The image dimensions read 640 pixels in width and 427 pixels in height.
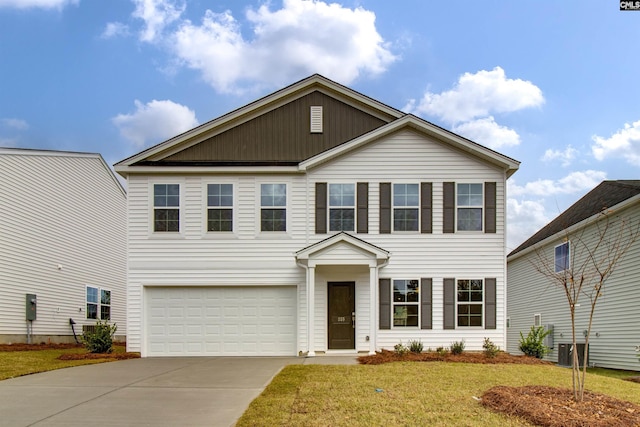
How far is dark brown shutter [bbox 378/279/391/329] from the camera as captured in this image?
16.9 m

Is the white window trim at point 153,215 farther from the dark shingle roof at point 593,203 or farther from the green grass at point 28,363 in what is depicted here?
the dark shingle roof at point 593,203

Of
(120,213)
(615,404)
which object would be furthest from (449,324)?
(120,213)

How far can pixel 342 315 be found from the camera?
56.1 feet

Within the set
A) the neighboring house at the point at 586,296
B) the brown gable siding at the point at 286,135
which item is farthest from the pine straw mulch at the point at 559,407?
the brown gable siding at the point at 286,135

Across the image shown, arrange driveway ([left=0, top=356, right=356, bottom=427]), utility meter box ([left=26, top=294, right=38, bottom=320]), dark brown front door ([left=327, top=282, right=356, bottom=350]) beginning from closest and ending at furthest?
driveway ([left=0, top=356, right=356, bottom=427]) < dark brown front door ([left=327, top=282, right=356, bottom=350]) < utility meter box ([left=26, top=294, right=38, bottom=320])

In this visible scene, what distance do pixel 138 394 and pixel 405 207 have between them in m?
9.96

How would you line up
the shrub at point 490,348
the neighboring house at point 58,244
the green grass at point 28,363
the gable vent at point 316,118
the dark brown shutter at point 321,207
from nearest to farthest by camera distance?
the green grass at point 28,363
the shrub at point 490,348
the dark brown shutter at point 321,207
the gable vent at point 316,118
the neighboring house at point 58,244

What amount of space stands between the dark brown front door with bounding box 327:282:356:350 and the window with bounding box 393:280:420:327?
1.27 metres

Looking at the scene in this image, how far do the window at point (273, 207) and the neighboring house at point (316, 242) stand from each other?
44 mm

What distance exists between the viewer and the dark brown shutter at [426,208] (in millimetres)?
17297

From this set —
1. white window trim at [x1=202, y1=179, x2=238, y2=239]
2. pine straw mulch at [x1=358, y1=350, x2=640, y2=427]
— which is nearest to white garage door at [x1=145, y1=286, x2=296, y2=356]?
white window trim at [x1=202, y1=179, x2=238, y2=239]

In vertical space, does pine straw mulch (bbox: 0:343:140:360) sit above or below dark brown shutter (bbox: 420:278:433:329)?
below

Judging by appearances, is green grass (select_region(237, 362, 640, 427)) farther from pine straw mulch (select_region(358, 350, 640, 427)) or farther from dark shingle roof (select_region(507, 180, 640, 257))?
dark shingle roof (select_region(507, 180, 640, 257))

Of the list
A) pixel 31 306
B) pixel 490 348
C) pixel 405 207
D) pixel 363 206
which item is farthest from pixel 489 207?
pixel 31 306
